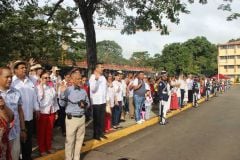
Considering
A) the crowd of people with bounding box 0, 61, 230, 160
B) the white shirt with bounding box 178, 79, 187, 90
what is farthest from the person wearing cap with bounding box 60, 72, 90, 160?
the white shirt with bounding box 178, 79, 187, 90

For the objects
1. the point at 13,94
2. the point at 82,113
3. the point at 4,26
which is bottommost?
the point at 82,113

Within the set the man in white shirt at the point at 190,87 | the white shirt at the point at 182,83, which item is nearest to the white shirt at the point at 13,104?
the white shirt at the point at 182,83

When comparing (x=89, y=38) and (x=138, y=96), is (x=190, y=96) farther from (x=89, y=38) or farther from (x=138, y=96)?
(x=138, y=96)

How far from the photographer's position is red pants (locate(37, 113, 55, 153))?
8555 mm

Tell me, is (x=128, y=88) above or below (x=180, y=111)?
above

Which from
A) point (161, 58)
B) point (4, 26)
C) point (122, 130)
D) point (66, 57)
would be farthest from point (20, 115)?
point (161, 58)

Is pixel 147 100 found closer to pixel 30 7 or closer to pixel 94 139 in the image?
pixel 94 139

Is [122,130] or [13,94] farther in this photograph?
[122,130]

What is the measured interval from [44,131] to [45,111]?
0.45 metres

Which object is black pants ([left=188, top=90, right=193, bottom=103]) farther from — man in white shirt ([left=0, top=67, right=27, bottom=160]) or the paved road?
man in white shirt ([left=0, top=67, right=27, bottom=160])

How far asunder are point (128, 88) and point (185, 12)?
425 centimetres

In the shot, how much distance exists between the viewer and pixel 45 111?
28.0ft

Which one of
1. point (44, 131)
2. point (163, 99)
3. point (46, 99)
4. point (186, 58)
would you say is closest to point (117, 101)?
point (163, 99)

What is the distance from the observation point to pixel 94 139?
1045 cm
